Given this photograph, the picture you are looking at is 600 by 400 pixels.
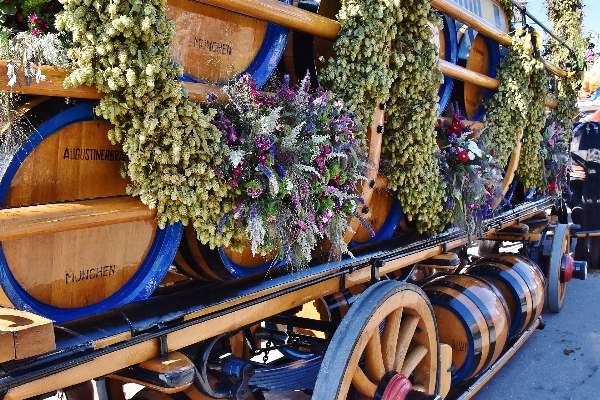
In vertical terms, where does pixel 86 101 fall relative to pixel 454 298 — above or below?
above

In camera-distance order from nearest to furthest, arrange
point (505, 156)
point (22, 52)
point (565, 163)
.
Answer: point (22, 52) < point (505, 156) < point (565, 163)

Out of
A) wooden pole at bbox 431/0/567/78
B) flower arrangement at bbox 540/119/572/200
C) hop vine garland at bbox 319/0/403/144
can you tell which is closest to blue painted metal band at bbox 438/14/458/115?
wooden pole at bbox 431/0/567/78

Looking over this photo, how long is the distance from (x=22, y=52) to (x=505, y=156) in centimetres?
337

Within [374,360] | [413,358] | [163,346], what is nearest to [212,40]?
[163,346]

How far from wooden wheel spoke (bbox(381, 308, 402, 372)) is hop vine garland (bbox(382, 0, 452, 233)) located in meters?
0.66

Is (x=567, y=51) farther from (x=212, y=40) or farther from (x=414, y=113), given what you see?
(x=212, y=40)

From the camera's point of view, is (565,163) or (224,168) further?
(565,163)

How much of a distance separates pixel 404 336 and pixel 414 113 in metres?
1.09

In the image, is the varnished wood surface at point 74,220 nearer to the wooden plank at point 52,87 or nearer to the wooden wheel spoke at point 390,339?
the wooden plank at point 52,87

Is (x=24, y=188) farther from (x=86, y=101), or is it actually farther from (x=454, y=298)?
(x=454, y=298)

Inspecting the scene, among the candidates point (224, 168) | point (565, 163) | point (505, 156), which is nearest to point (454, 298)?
point (505, 156)

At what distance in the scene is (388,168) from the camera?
2.85 metres

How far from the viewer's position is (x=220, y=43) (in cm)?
202

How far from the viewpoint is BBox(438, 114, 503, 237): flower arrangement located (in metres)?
3.18
